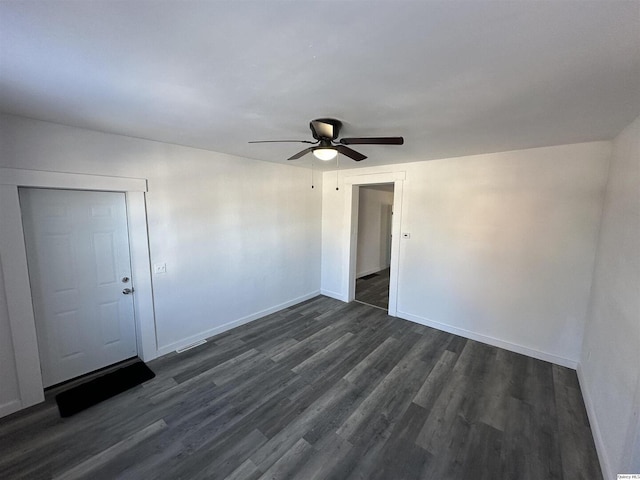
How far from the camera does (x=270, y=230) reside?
168 inches

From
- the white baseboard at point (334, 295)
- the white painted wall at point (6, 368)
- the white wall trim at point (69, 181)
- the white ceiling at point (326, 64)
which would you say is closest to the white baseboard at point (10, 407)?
the white painted wall at point (6, 368)

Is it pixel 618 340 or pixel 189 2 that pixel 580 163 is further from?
pixel 189 2

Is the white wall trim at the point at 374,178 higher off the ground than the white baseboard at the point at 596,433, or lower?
higher

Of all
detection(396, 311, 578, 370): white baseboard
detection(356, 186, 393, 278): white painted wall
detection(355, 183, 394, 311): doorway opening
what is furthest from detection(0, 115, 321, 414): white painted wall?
detection(396, 311, 578, 370): white baseboard

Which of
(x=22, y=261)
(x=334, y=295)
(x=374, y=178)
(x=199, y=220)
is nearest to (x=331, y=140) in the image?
(x=199, y=220)

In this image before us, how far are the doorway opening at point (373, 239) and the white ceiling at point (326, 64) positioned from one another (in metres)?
4.10

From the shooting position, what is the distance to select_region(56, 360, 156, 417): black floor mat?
2.33 meters

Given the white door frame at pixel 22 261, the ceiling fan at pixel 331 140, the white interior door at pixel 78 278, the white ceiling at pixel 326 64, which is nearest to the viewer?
the white ceiling at pixel 326 64

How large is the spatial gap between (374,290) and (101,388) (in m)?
4.72

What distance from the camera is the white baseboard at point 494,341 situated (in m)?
3.01

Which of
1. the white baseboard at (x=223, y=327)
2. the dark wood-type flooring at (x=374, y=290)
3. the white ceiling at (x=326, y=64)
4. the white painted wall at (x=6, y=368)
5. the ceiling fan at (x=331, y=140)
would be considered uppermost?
the white ceiling at (x=326, y=64)

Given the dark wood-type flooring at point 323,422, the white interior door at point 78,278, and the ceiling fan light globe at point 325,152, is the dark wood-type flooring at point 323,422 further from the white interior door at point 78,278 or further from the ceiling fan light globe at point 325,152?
the ceiling fan light globe at point 325,152

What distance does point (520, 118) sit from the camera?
2064 mm

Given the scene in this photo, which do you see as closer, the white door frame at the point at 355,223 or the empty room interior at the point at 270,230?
the empty room interior at the point at 270,230
